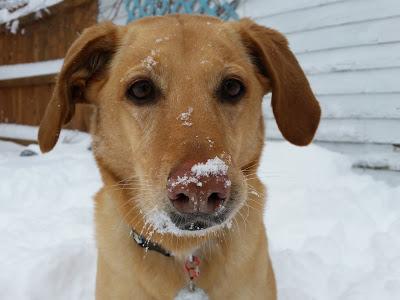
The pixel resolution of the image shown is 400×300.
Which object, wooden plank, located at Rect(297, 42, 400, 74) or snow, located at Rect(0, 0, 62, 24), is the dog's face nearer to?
wooden plank, located at Rect(297, 42, 400, 74)

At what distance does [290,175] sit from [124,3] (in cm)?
432

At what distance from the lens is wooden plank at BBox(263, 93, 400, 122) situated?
4.67m

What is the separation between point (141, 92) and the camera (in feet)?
6.66

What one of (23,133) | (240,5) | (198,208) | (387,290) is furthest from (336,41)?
(23,133)

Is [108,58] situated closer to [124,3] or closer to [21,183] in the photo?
[21,183]

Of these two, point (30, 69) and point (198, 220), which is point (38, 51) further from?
point (198, 220)

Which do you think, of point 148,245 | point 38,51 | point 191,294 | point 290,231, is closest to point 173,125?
point 148,245

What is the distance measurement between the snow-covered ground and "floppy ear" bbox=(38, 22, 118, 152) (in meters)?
1.17

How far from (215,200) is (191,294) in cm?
64

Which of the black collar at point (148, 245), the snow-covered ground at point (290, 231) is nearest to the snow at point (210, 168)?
the black collar at point (148, 245)

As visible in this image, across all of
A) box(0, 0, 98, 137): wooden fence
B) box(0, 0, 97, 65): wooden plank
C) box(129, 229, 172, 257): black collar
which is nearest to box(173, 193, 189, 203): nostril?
box(129, 229, 172, 257): black collar

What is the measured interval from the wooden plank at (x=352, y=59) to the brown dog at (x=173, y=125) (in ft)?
8.87

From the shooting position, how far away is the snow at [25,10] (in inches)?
361

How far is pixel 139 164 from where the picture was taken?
1.95 m
